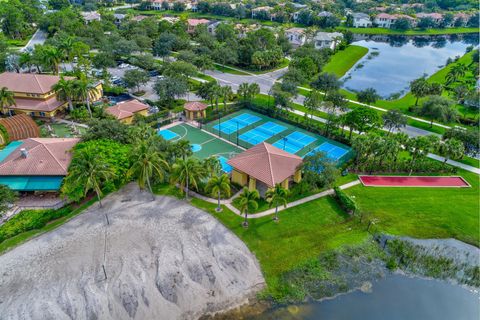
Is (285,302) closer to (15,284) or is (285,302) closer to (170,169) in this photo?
(170,169)

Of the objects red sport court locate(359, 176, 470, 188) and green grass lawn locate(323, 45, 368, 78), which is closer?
red sport court locate(359, 176, 470, 188)

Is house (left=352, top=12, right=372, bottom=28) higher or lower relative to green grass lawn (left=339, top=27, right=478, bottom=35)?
higher

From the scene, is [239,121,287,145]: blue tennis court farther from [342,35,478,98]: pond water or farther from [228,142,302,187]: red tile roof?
[342,35,478,98]: pond water

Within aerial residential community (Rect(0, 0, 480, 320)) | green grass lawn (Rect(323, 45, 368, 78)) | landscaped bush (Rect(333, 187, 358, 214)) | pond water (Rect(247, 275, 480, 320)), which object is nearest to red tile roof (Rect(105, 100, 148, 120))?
aerial residential community (Rect(0, 0, 480, 320))

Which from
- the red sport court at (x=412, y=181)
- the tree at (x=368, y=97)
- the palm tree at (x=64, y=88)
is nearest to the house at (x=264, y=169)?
the red sport court at (x=412, y=181)

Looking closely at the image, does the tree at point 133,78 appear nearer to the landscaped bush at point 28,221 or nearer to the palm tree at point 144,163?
the palm tree at point 144,163

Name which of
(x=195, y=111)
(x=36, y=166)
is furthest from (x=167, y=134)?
(x=36, y=166)

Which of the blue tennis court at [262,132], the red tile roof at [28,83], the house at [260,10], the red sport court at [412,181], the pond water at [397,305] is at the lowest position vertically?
the pond water at [397,305]
